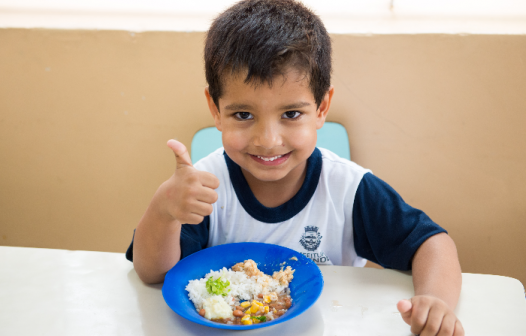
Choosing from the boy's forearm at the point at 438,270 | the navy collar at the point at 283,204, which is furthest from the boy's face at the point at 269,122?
the boy's forearm at the point at 438,270

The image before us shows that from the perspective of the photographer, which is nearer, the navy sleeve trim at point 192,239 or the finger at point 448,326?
the finger at point 448,326

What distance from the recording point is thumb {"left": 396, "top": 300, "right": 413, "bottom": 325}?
0.68m

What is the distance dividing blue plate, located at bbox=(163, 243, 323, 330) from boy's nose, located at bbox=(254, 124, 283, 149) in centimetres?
23

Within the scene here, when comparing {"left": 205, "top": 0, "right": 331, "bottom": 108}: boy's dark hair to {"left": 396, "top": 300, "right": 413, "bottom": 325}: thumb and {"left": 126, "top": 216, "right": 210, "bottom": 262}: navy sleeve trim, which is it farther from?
{"left": 396, "top": 300, "right": 413, "bottom": 325}: thumb

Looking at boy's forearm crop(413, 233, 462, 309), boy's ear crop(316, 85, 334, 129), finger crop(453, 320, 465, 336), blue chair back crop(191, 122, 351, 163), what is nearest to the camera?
finger crop(453, 320, 465, 336)

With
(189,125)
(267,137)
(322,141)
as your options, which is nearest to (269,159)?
(267,137)

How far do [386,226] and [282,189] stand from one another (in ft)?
0.97

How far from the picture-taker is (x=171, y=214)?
82cm

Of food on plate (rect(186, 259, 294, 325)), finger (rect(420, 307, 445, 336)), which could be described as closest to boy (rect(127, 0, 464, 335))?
finger (rect(420, 307, 445, 336))

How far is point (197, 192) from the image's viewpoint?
0.79m

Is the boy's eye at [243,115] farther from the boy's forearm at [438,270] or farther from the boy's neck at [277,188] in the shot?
the boy's forearm at [438,270]

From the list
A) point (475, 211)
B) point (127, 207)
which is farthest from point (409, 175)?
point (127, 207)

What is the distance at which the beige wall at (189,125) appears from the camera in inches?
62.2

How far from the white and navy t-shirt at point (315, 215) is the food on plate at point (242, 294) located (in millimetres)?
205
